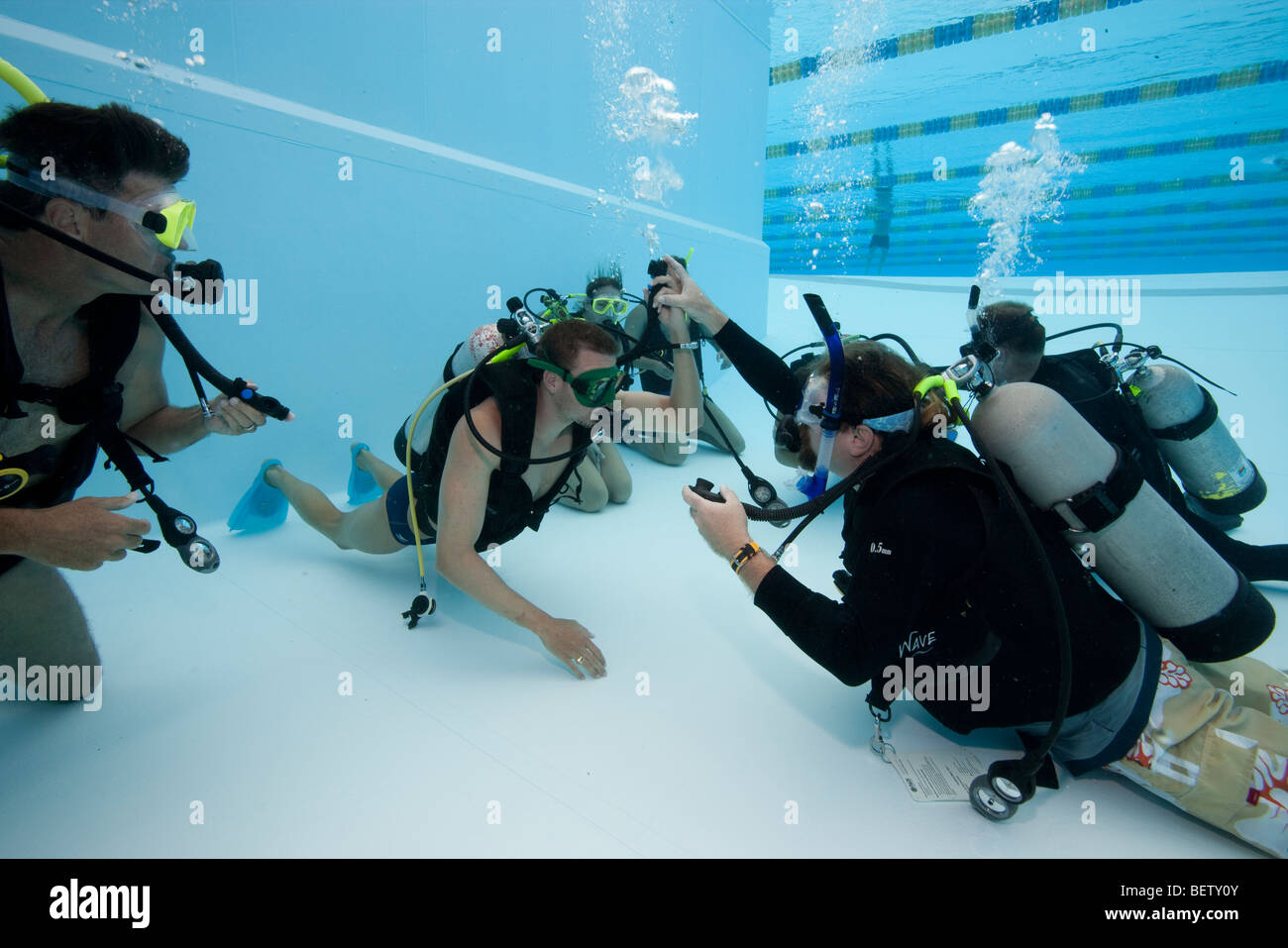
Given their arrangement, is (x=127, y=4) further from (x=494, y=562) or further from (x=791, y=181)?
(x=791, y=181)

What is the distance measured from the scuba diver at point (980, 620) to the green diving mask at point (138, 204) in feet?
4.84

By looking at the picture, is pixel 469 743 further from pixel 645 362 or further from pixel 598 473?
pixel 645 362

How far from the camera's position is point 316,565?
2.87 metres

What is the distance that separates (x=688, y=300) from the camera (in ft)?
8.23

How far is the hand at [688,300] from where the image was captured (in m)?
2.50

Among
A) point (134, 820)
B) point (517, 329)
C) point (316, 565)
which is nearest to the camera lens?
point (134, 820)

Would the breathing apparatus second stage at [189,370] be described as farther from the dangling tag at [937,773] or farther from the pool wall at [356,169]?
the dangling tag at [937,773]

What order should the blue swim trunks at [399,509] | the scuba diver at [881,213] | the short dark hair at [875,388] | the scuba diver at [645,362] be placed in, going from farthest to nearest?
1. the scuba diver at [881,213]
2. the scuba diver at [645,362]
3. the blue swim trunks at [399,509]
4. the short dark hair at [875,388]

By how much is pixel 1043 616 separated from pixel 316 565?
2.84 meters

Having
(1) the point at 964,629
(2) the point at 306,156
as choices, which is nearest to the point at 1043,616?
(1) the point at 964,629

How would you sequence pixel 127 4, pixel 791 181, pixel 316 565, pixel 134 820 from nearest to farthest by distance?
1. pixel 134 820
2. pixel 127 4
3. pixel 316 565
4. pixel 791 181

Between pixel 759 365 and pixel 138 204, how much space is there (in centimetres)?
198

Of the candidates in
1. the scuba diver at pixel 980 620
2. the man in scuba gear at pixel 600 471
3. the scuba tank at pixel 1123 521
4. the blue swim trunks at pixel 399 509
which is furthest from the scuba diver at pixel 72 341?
the scuba tank at pixel 1123 521

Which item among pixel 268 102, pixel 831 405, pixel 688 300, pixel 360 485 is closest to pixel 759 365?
pixel 688 300
